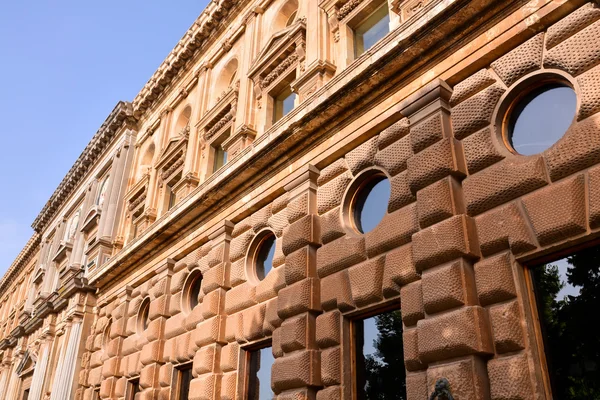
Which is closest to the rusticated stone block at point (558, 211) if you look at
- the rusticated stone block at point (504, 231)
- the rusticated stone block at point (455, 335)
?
the rusticated stone block at point (504, 231)

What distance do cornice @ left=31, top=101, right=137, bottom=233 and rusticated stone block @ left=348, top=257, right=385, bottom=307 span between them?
584 inches

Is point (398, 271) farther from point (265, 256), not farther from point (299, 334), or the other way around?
point (265, 256)

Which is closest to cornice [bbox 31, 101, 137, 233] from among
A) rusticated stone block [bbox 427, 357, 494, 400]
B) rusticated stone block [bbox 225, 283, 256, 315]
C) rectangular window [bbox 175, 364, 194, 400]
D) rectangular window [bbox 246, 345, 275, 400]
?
rectangular window [bbox 175, 364, 194, 400]

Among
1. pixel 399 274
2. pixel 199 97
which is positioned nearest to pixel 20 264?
pixel 199 97

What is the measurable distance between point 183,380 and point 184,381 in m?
0.06

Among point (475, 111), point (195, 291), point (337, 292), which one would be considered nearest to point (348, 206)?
point (337, 292)

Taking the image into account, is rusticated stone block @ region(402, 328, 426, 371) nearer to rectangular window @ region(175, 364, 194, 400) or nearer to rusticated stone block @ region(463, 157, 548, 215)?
rusticated stone block @ region(463, 157, 548, 215)

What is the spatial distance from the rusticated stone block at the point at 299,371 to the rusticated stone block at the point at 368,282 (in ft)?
3.57

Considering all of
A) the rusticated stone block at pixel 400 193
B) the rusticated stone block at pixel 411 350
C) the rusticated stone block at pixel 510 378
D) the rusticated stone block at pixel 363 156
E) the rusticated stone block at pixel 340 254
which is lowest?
the rusticated stone block at pixel 510 378

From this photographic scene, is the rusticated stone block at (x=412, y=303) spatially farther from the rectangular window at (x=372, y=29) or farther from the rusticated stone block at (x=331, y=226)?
the rectangular window at (x=372, y=29)

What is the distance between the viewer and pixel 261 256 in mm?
10336

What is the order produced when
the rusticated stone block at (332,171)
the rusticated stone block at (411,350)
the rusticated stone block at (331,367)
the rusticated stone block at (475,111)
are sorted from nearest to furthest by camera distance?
the rusticated stone block at (411,350) < the rusticated stone block at (475,111) < the rusticated stone block at (331,367) < the rusticated stone block at (332,171)

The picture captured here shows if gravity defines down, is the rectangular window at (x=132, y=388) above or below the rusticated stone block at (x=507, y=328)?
above

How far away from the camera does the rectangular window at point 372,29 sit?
9.88m
